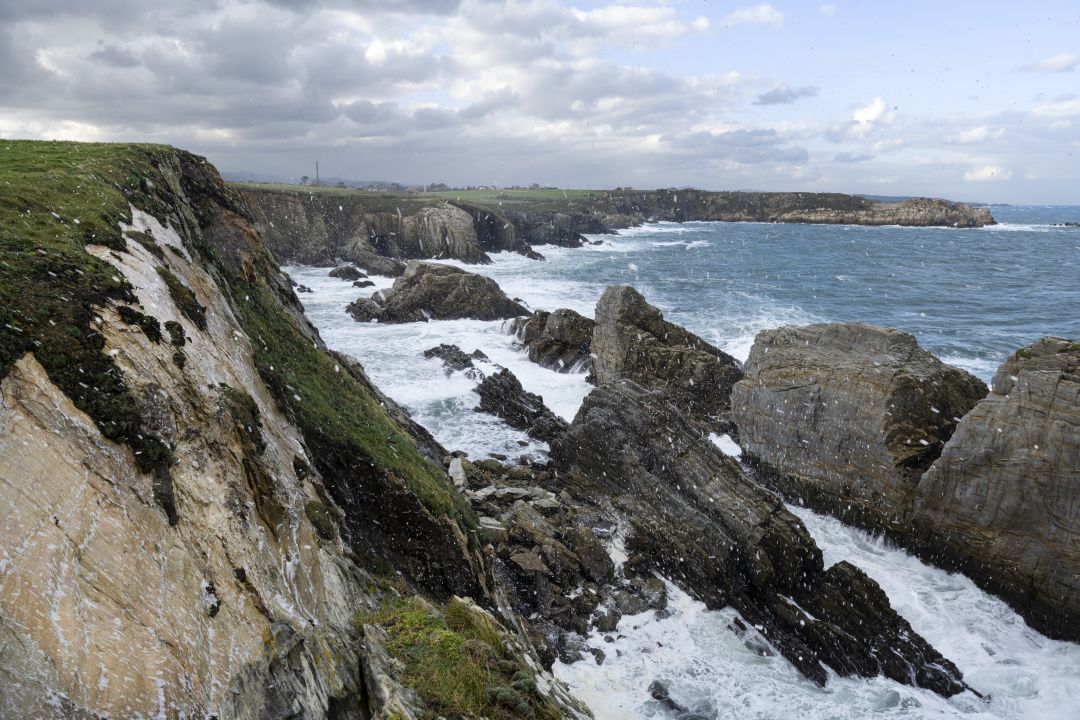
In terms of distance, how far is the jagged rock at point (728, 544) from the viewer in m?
16.5

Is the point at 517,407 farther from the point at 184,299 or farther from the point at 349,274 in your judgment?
the point at 349,274

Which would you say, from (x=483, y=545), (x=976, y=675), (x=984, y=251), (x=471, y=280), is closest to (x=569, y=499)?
(x=483, y=545)

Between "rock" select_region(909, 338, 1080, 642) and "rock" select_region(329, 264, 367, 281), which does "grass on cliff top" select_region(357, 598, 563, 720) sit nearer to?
"rock" select_region(909, 338, 1080, 642)

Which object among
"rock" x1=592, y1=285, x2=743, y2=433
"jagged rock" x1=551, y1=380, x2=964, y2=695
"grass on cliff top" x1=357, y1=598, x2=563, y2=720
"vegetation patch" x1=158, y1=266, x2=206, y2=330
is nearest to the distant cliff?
"rock" x1=592, y1=285, x2=743, y2=433

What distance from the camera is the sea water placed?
15156 millimetres

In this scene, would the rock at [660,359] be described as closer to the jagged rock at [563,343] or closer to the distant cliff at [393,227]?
the jagged rock at [563,343]

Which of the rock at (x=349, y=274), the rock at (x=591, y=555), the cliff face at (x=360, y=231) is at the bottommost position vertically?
the rock at (x=591, y=555)

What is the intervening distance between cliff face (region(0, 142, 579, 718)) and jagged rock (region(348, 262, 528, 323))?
34.8 meters

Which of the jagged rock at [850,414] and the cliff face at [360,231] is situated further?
the cliff face at [360,231]

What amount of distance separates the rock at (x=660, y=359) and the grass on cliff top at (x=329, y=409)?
14753mm

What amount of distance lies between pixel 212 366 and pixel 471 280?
41332 millimetres

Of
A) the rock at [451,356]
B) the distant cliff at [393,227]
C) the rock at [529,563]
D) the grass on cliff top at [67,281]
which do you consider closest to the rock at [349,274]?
the distant cliff at [393,227]

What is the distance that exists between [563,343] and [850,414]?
19403mm

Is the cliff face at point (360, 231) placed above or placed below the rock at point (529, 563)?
above
